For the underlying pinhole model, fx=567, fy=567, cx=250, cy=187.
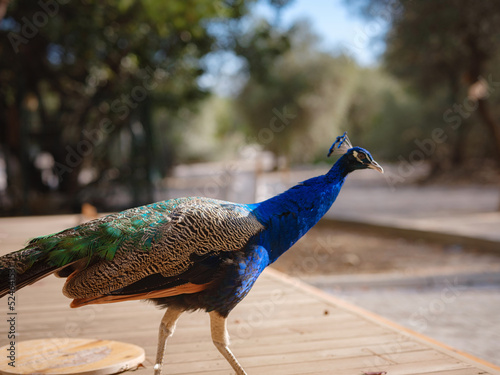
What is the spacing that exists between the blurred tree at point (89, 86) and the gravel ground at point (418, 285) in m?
4.92

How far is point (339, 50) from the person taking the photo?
69.3 ft

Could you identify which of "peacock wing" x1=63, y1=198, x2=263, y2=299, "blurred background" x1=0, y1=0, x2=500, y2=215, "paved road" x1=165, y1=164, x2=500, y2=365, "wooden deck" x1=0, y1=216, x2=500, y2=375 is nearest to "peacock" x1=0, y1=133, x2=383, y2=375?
"peacock wing" x1=63, y1=198, x2=263, y2=299

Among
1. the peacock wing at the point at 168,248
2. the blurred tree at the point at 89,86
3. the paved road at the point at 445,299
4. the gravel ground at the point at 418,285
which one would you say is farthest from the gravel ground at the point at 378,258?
the blurred tree at the point at 89,86

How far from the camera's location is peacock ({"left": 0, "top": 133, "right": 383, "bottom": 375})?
1.77 meters

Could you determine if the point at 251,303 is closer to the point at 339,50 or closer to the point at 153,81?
the point at 153,81

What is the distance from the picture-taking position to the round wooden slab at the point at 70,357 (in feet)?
6.95

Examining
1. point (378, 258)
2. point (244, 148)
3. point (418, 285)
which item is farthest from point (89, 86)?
point (418, 285)

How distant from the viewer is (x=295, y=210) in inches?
77.6

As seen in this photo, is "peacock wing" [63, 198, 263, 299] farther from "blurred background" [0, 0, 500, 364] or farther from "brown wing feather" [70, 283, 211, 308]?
"blurred background" [0, 0, 500, 364]

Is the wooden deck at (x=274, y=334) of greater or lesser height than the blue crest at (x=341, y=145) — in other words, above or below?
below

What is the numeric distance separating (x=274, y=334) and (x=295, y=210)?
3.43 ft

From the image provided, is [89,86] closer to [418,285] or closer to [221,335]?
[418,285]

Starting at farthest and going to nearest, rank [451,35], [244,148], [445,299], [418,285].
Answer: [244,148]
[451,35]
[418,285]
[445,299]

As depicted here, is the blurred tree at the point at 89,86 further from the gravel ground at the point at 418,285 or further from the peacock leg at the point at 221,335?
the peacock leg at the point at 221,335
